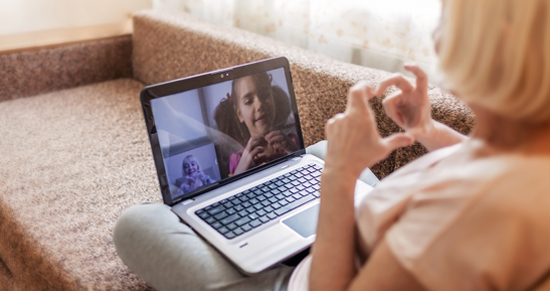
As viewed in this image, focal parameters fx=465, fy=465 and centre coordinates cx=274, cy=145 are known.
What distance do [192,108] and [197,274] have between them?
30 centimetres

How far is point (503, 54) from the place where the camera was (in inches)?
16.2

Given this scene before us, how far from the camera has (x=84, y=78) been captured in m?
1.70

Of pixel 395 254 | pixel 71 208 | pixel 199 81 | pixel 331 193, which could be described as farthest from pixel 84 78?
pixel 395 254

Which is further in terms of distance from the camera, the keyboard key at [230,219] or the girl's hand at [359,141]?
the keyboard key at [230,219]

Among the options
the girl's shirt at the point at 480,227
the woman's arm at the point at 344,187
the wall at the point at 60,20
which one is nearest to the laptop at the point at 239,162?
the woman's arm at the point at 344,187

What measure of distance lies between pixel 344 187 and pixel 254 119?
0.35m

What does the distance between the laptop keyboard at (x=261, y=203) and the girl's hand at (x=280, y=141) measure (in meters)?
0.06

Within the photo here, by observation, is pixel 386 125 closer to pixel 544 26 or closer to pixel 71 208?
pixel 544 26

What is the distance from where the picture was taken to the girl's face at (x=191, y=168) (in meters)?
0.82

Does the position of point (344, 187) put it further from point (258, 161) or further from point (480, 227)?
point (258, 161)

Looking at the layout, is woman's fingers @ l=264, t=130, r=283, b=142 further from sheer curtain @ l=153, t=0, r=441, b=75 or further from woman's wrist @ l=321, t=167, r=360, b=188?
sheer curtain @ l=153, t=0, r=441, b=75

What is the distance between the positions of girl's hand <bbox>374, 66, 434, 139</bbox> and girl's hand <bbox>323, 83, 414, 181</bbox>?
0.12 m

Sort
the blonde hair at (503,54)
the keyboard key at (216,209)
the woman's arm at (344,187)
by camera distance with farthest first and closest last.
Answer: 1. the keyboard key at (216,209)
2. the woman's arm at (344,187)
3. the blonde hair at (503,54)

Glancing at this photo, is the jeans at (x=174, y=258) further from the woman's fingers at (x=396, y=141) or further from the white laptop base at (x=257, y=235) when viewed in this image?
the woman's fingers at (x=396, y=141)
